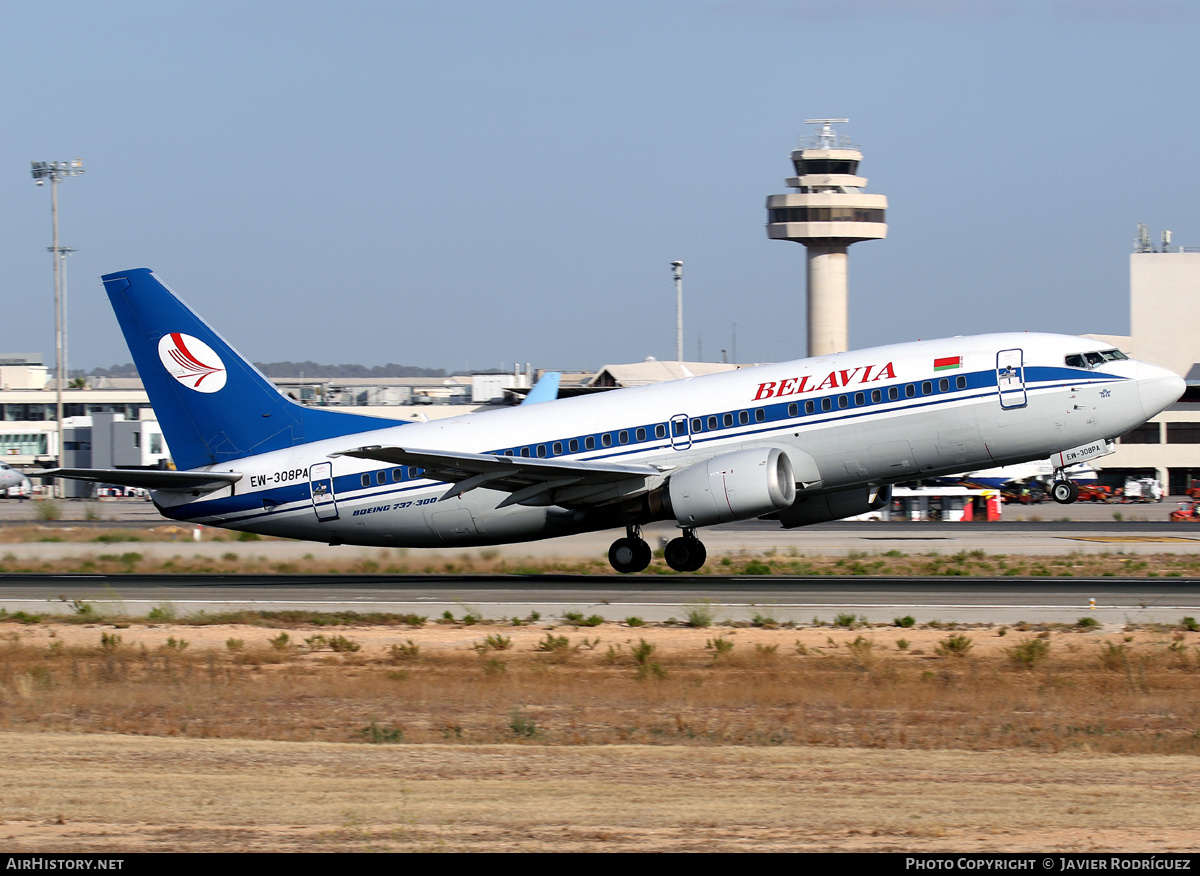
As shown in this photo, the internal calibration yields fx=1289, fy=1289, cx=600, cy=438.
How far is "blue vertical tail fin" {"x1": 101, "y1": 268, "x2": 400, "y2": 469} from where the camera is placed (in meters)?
30.8

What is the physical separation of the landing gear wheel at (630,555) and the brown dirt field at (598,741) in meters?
7.48

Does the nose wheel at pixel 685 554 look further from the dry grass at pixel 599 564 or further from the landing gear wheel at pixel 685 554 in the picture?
the dry grass at pixel 599 564

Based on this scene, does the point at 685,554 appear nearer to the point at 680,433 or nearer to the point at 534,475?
the point at 680,433

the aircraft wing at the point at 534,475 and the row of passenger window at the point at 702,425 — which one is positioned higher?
the row of passenger window at the point at 702,425

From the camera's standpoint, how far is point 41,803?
1039 cm

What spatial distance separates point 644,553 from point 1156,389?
11.5 metres

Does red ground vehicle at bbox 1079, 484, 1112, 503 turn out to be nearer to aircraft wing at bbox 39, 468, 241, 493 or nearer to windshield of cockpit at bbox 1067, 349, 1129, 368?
windshield of cockpit at bbox 1067, 349, 1129, 368

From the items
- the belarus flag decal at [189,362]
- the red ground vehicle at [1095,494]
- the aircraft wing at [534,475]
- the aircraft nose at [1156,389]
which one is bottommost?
the red ground vehicle at [1095,494]

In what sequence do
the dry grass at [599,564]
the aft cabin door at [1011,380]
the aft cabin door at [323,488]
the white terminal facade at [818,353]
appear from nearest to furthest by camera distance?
the aft cabin door at [1011,380]
the aft cabin door at [323,488]
the dry grass at [599,564]
the white terminal facade at [818,353]

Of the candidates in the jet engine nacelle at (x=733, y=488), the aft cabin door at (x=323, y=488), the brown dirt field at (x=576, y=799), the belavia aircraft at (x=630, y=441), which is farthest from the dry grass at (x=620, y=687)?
the aft cabin door at (x=323, y=488)

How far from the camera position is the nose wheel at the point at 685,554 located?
29.9 m

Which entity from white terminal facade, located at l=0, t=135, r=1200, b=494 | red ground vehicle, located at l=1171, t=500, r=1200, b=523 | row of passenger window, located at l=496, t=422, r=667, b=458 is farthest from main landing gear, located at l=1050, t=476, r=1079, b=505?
white terminal facade, located at l=0, t=135, r=1200, b=494
